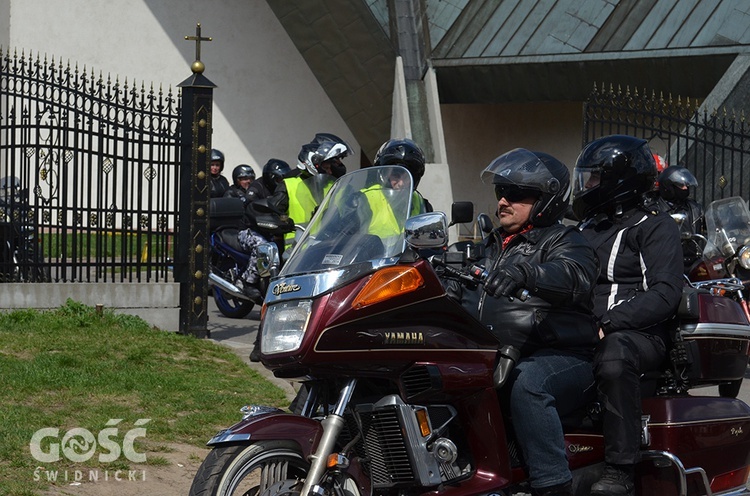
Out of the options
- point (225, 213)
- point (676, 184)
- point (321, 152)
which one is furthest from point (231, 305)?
point (676, 184)

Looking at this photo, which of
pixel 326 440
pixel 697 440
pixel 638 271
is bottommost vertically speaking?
pixel 697 440

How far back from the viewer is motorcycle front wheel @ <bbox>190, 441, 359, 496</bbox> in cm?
402

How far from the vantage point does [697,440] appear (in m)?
5.04

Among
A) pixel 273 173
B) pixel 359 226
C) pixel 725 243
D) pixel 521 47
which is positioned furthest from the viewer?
pixel 521 47

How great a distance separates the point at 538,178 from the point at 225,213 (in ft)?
28.7

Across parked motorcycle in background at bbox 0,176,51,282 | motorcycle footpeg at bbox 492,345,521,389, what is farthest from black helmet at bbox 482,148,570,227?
parked motorcycle in background at bbox 0,176,51,282

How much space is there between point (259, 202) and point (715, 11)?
35.8 feet

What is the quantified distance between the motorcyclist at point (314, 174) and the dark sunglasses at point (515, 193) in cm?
494

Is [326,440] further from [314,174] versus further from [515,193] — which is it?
[314,174]

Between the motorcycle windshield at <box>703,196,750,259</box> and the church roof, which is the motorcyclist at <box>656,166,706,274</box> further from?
the church roof

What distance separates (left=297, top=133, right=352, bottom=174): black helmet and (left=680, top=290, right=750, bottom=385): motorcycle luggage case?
195 inches

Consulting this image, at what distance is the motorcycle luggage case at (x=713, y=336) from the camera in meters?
5.10

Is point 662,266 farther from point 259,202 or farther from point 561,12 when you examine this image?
point 561,12

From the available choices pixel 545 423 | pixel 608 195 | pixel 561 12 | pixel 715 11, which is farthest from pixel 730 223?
pixel 561 12
